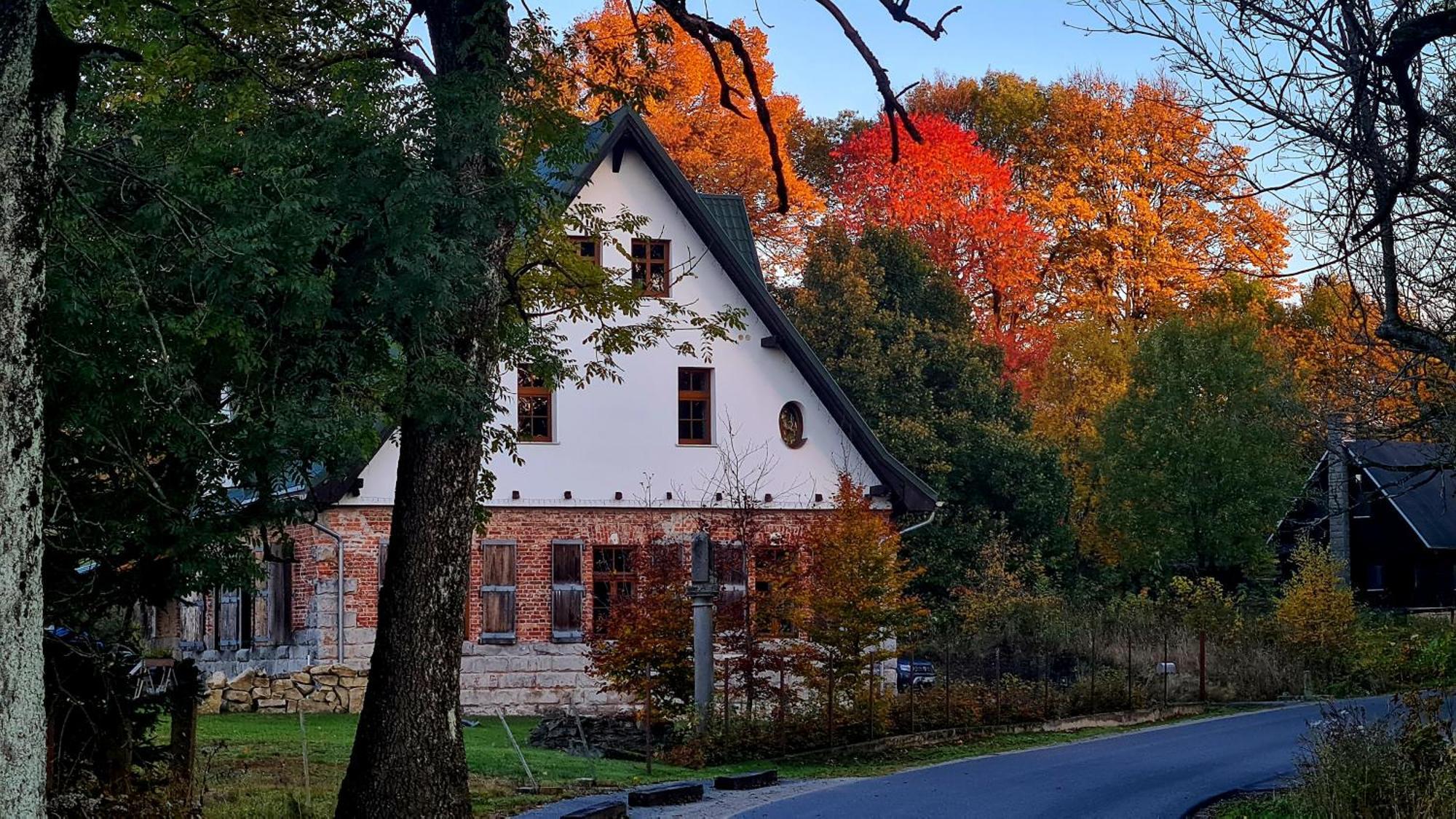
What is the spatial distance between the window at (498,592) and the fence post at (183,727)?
14.9m

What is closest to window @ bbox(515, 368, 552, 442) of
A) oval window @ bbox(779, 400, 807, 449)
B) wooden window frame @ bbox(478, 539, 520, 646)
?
wooden window frame @ bbox(478, 539, 520, 646)

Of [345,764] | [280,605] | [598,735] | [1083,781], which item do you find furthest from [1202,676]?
[345,764]

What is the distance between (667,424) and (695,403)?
2.75ft

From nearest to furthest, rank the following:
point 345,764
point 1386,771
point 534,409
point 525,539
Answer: point 1386,771 → point 345,764 → point 525,539 → point 534,409

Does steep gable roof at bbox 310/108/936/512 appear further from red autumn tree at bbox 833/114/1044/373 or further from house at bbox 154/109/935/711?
red autumn tree at bbox 833/114/1044/373

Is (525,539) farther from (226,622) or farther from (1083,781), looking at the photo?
(1083,781)

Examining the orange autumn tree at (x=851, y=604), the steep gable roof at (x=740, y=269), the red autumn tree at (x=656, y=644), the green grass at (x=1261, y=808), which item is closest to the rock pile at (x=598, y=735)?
the red autumn tree at (x=656, y=644)

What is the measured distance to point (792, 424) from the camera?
29.8 m

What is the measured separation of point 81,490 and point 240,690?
14.6m

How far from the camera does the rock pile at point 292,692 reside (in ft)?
83.9

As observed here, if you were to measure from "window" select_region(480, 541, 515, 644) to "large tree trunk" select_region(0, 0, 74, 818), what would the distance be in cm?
2059

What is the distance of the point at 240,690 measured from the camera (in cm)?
2575

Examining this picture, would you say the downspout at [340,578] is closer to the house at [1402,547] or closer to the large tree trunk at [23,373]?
the large tree trunk at [23,373]

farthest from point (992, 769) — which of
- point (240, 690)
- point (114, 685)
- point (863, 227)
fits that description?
point (863, 227)
